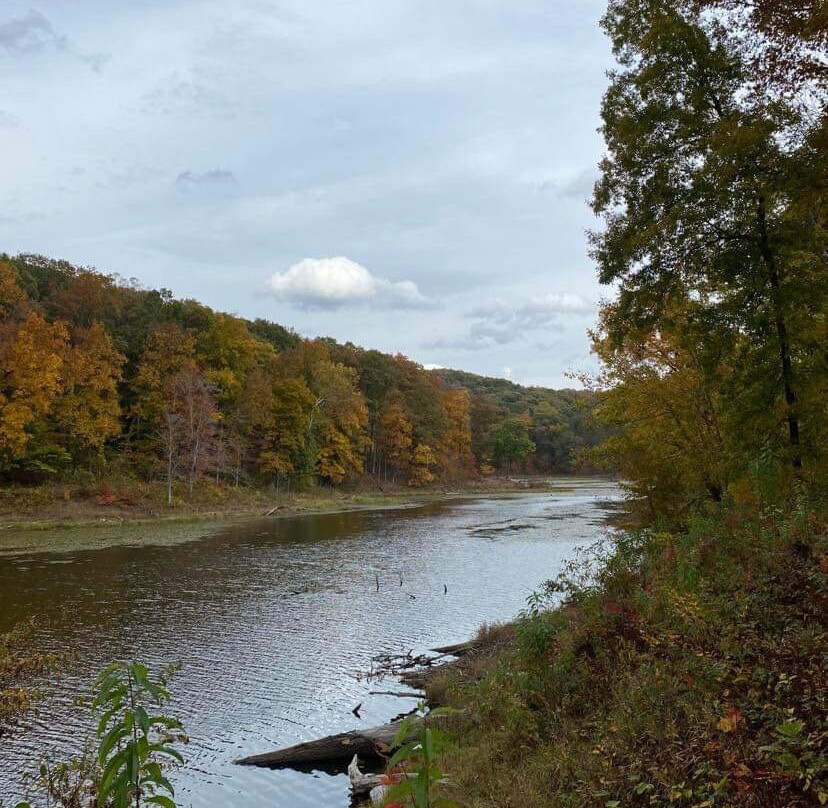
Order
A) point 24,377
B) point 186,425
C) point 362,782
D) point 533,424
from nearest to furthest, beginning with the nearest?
point 362,782 < point 24,377 < point 186,425 < point 533,424

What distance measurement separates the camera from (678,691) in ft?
21.2

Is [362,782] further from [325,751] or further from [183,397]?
[183,397]

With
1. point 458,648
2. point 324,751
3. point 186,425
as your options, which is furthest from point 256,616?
point 186,425

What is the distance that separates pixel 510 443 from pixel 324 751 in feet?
321

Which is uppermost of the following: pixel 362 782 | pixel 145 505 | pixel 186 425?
pixel 186 425

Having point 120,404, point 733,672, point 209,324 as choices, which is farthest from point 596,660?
point 209,324

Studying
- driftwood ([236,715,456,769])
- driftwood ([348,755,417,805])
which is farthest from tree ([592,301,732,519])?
driftwood ([348,755,417,805])

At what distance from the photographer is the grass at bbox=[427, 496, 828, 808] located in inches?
193

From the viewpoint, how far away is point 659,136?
39.2 feet

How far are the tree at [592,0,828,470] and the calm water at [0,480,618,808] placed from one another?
9239mm

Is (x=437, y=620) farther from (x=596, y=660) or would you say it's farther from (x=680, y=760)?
(x=680, y=760)

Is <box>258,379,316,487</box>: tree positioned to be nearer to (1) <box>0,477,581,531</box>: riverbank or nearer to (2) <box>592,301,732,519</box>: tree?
(1) <box>0,477,581,531</box>: riverbank

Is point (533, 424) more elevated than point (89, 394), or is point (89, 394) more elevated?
point (89, 394)

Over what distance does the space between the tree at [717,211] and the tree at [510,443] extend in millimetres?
95434
